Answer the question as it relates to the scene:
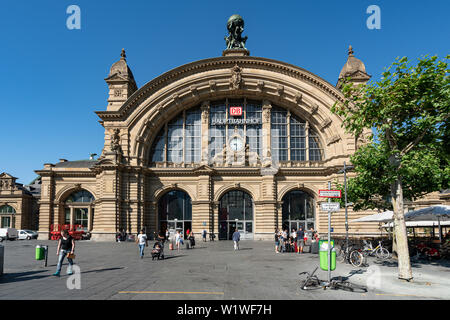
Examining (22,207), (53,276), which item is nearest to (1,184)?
(22,207)

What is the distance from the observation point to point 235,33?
42.8 m

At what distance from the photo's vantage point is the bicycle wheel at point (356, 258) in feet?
52.0

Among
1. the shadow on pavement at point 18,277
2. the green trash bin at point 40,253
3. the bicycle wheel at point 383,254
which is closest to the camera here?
the shadow on pavement at point 18,277

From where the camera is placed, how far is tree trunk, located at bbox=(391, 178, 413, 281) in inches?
473

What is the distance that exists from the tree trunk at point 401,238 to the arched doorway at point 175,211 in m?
27.7

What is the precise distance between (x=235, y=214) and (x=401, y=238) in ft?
87.2

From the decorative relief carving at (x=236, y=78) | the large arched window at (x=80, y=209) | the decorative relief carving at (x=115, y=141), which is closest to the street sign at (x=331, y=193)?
the decorative relief carving at (x=236, y=78)

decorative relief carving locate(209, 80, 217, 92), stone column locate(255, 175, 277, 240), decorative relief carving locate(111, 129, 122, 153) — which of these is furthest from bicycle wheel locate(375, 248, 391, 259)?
decorative relief carving locate(111, 129, 122, 153)

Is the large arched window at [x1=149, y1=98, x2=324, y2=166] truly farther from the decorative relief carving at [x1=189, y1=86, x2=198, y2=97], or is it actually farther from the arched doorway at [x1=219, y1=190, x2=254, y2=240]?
the arched doorway at [x1=219, y1=190, x2=254, y2=240]

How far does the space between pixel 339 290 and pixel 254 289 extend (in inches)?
107

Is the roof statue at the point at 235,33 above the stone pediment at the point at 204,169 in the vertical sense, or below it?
above

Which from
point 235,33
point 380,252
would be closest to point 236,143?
point 235,33

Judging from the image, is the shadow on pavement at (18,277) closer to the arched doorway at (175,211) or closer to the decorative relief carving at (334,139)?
the arched doorway at (175,211)

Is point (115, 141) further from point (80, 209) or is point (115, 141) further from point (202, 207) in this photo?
point (202, 207)
